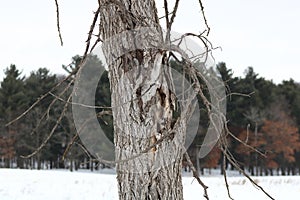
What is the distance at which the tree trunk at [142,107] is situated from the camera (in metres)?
1.37

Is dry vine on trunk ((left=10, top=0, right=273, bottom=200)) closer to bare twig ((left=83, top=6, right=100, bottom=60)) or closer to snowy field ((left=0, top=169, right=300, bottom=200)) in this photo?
bare twig ((left=83, top=6, right=100, bottom=60))

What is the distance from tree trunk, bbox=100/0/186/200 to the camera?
137cm

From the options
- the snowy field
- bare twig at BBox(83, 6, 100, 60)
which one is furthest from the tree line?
bare twig at BBox(83, 6, 100, 60)

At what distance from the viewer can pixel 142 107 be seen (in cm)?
138

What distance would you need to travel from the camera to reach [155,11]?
1.48m

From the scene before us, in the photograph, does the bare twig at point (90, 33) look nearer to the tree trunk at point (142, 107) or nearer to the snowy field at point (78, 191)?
the tree trunk at point (142, 107)

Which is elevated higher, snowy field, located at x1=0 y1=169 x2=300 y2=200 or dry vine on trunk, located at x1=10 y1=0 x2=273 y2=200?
dry vine on trunk, located at x1=10 y1=0 x2=273 y2=200

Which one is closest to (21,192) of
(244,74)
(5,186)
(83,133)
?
(5,186)

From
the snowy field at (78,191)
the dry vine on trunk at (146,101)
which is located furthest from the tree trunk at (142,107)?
the snowy field at (78,191)

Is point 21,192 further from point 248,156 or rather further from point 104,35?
point 248,156

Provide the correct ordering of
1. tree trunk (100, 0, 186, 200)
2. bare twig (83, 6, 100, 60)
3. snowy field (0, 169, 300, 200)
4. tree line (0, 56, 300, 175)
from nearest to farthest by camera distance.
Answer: tree trunk (100, 0, 186, 200), bare twig (83, 6, 100, 60), snowy field (0, 169, 300, 200), tree line (0, 56, 300, 175)

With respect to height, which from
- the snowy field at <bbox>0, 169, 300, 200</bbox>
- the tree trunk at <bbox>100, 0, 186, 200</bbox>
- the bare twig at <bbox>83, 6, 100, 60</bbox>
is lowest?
the snowy field at <bbox>0, 169, 300, 200</bbox>

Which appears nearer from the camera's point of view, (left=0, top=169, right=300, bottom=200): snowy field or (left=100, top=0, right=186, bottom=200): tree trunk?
(left=100, top=0, right=186, bottom=200): tree trunk

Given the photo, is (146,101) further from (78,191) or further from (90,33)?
(78,191)
